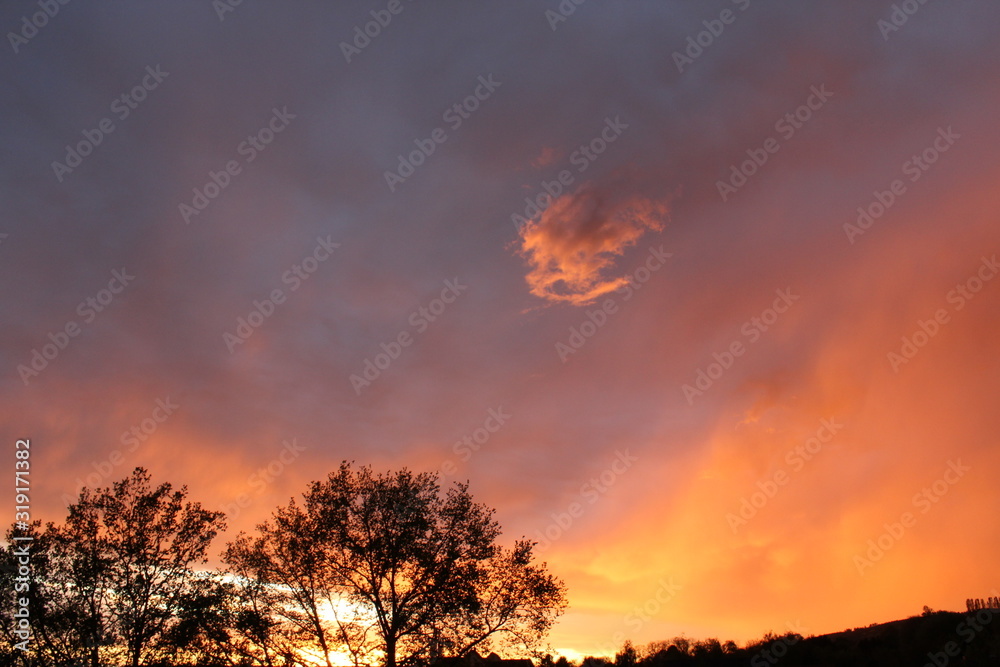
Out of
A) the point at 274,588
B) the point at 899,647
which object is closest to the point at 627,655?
the point at 899,647

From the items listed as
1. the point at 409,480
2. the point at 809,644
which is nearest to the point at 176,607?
the point at 409,480

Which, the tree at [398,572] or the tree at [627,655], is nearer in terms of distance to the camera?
the tree at [398,572]

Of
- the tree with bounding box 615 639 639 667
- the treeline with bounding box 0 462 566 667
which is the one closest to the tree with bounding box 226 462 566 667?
the treeline with bounding box 0 462 566 667

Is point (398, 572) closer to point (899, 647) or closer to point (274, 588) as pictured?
point (274, 588)

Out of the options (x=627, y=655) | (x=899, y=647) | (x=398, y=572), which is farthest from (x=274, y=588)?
(x=627, y=655)

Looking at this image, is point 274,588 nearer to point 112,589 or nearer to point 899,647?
point 112,589

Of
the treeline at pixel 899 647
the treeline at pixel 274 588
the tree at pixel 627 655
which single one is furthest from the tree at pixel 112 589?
the tree at pixel 627 655

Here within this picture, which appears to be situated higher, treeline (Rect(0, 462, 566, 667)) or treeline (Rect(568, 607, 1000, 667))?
treeline (Rect(0, 462, 566, 667))

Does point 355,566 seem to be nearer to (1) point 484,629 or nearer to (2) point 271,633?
(2) point 271,633

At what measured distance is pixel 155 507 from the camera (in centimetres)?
4162

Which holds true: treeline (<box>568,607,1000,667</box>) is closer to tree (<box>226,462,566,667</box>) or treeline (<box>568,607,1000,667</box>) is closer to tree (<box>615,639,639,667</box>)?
tree (<box>226,462,566,667</box>)

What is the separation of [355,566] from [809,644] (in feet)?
185

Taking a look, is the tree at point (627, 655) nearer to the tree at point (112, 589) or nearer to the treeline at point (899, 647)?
the treeline at point (899, 647)

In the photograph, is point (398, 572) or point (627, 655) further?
point (627, 655)
